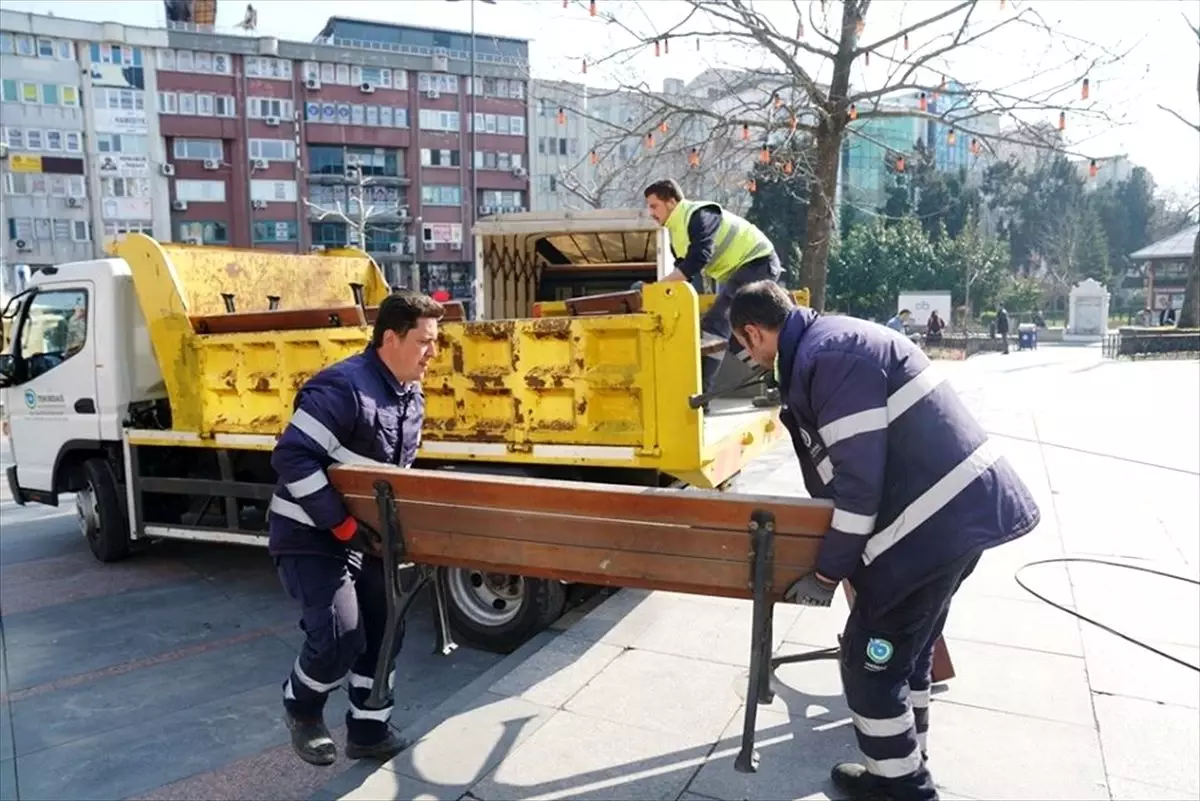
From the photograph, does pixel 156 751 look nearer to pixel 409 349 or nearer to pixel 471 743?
pixel 471 743

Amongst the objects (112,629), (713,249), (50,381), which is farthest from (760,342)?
(50,381)

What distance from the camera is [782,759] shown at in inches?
126

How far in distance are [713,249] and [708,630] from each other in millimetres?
2161

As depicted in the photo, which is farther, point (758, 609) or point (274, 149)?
point (274, 149)

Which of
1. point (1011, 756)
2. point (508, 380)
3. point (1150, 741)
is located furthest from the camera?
point (508, 380)

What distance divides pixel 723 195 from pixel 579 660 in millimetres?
13424

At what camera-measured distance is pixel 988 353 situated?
29.3m

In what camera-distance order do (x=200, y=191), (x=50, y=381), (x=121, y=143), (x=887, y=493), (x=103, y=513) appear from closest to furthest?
(x=887, y=493), (x=103, y=513), (x=50, y=381), (x=121, y=143), (x=200, y=191)

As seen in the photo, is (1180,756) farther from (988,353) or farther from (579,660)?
(988,353)

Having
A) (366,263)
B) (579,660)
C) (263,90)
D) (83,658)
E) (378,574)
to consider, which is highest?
(263,90)

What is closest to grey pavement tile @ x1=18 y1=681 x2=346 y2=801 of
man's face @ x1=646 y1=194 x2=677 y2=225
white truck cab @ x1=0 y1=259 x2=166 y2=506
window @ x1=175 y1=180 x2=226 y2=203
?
white truck cab @ x1=0 y1=259 x2=166 y2=506

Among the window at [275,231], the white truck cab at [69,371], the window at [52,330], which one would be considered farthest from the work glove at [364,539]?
the window at [275,231]

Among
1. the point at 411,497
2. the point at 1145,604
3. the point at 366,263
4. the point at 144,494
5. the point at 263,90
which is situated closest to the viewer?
the point at 411,497

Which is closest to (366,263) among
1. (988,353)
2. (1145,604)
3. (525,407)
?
(525,407)
